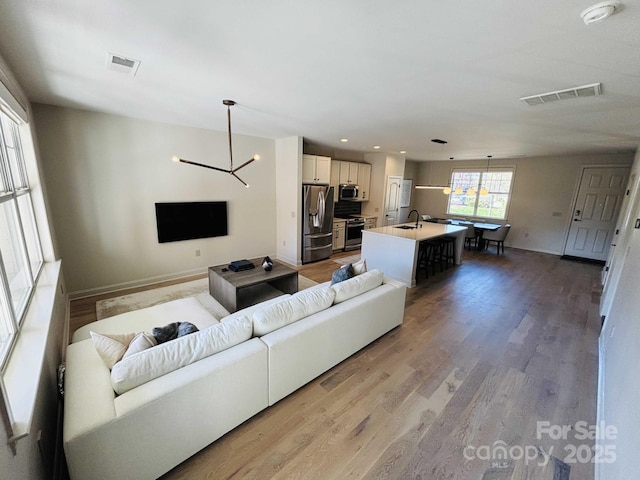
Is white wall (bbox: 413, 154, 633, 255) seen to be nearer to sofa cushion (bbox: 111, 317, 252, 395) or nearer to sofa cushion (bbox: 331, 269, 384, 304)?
sofa cushion (bbox: 331, 269, 384, 304)

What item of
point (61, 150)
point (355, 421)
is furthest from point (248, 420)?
point (61, 150)

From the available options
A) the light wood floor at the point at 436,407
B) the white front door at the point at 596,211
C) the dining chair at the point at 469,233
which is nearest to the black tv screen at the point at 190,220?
the light wood floor at the point at 436,407

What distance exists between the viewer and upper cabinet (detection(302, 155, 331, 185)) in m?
5.50

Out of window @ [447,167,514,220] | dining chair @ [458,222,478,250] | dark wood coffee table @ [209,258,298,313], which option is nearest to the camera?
dark wood coffee table @ [209,258,298,313]

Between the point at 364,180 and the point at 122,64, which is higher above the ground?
the point at 122,64

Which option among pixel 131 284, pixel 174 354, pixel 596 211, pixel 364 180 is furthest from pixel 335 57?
pixel 596 211

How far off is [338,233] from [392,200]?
7.59 ft

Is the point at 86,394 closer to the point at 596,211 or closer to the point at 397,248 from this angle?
the point at 397,248

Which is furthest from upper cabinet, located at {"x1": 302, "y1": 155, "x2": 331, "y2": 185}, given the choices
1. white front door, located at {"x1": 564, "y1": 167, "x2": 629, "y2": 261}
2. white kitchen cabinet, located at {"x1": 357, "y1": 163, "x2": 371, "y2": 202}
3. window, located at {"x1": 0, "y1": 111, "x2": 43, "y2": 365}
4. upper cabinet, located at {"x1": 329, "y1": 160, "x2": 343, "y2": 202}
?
white front door, located at {"x1": 564, "y1": 167, "x2": 629, "y2": 261}

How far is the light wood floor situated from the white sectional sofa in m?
0.20

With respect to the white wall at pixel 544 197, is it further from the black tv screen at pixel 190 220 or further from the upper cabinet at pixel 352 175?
the black tv screen at pixel 190 220

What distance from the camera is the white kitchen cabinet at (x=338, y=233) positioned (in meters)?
6.39

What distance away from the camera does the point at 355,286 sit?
8.73ft

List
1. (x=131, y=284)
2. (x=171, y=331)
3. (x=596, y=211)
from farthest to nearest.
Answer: (x=596, y=211), (x=131, y=284), (x=171, y=331)
